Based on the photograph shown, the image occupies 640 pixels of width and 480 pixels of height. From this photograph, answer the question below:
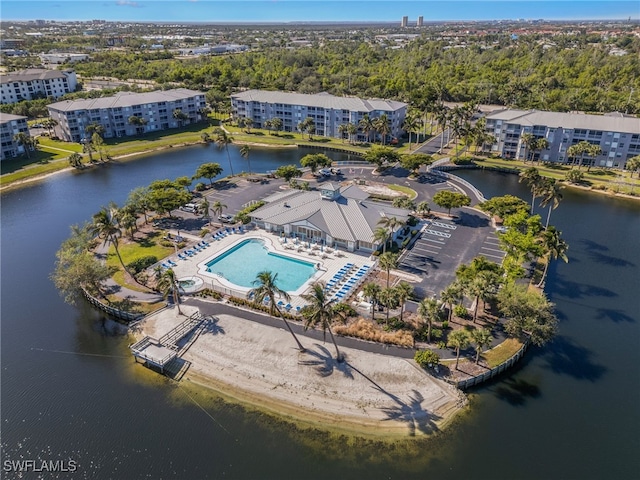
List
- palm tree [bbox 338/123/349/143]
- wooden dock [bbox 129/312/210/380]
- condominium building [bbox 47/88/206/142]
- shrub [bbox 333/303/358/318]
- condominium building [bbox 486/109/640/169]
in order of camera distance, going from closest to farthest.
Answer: wooden dock [bbox 129/312/210/380]
shrub [bbox 333/303/358/318]
condominium building [bbox 486/109/640/169]
condominium building [bbox 47/88/206/142]
palm tree [bbox 338/123/349/143]

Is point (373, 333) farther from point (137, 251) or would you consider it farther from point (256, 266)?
point (137, 251)

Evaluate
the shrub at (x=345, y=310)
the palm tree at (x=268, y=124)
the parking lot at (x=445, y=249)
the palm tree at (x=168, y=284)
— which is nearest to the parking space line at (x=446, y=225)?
the parking lot at (x=445, y=249)

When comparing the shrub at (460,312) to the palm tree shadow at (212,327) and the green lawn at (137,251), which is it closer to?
the palm tree shadow at (212,327)

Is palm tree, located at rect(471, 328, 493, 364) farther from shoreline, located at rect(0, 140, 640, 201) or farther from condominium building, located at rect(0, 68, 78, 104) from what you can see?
condominium building, located at rect(0, 68, 78, 104)

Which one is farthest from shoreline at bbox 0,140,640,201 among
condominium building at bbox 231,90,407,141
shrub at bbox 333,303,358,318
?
shrub at bbox 333,303,358,318

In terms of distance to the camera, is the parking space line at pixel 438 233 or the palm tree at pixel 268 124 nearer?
the parking space line at pixel 438 233

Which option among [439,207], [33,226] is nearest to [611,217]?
[439,207]
